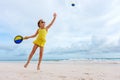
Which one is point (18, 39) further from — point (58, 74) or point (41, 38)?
point (58, 74)

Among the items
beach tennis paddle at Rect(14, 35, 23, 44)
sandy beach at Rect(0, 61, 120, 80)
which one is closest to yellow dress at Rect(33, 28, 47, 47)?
beach tennis paddle at Rect(14, 35, 23, 44)

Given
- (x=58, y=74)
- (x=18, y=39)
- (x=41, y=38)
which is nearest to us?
(x=58, y=74)

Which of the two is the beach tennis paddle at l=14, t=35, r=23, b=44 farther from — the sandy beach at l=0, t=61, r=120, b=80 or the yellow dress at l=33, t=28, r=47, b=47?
the sandy beach at l=0, t=61, r=120, b=80

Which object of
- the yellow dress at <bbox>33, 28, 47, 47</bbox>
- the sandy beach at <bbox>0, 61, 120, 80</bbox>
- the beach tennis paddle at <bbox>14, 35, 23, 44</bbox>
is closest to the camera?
the sandy beach at <bbox>0, 61, 120, 80</bbox>

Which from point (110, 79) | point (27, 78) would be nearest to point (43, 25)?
point (27, 78)

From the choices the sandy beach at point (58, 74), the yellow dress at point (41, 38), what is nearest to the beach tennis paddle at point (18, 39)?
the yellow dress at point (41, 38)

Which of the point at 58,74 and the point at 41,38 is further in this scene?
the point at 41,38

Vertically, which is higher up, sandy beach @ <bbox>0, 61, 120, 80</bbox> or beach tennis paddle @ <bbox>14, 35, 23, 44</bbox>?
beach tennis paddle @ <bbox>14, 35, 23, 44</bbox>

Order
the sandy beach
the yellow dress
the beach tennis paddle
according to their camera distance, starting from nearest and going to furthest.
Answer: the sandy beach → the beach tennis paddle → the yellow dress

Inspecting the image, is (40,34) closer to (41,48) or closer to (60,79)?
(41,48)

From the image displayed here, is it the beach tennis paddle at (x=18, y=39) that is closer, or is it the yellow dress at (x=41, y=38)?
the beach tennis paddle at (x=18, y=39)

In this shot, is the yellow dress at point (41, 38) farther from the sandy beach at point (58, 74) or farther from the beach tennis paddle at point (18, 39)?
the sandy beach at point (58, 74)

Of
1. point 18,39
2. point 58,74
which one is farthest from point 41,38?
point 58,74

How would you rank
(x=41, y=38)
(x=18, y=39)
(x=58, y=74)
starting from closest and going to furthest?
(x=58, y=74)
(x=18, y=39)
(x=41, y=38)
